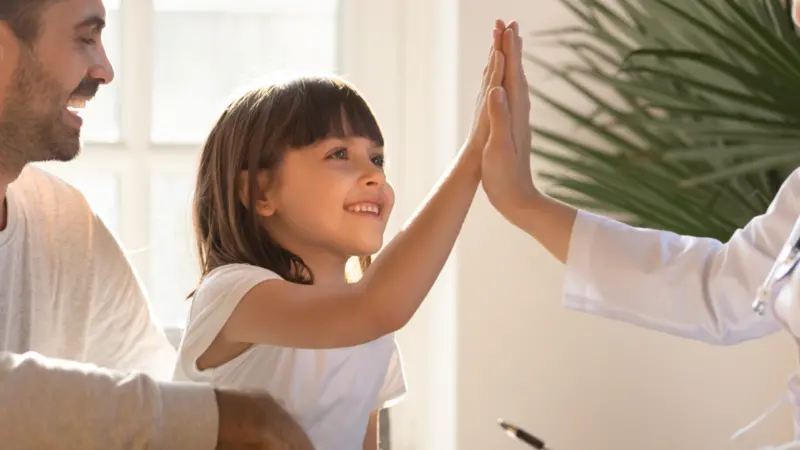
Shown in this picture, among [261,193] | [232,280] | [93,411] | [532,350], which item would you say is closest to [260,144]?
[261,193]

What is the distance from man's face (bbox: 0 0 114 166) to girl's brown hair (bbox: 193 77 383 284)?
0.18 meters

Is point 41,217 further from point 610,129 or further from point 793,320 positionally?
point 793,320

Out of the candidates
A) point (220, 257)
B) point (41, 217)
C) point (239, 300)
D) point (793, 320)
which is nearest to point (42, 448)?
point (239, 300)

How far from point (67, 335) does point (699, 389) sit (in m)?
1.01

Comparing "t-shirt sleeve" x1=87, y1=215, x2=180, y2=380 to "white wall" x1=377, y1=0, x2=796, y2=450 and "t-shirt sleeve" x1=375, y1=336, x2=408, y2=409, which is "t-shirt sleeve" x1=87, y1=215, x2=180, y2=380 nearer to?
"t-shirt sleeve" x1=375, y1=336, x2=408, y2=409

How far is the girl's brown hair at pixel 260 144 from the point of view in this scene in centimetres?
128

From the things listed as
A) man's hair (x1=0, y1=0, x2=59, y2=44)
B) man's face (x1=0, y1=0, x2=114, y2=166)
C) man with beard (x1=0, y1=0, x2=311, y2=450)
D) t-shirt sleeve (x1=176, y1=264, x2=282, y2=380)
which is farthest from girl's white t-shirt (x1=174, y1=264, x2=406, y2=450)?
man's hair (x1=0, y1=0, x2=59, y2=44)

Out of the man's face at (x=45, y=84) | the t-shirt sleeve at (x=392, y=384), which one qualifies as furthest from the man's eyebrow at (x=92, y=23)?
the t-shirt sleeve at (x=392, y=384)

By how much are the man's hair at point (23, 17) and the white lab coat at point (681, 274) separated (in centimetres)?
70

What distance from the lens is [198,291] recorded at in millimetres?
1233

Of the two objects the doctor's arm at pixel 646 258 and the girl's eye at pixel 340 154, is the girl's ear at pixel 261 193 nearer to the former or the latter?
the girl's eye at pixel 340 154

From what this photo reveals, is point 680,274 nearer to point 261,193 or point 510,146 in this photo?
point 510,146

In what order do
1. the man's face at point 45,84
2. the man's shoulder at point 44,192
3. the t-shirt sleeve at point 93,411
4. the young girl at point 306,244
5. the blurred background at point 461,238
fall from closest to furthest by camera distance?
the t-shirt sleeve at point 93,411 < the young girl at point 306,244 < the man's face at point 45,84 < the man's shoulder at point 44,192 < the blurred background at point 461,238

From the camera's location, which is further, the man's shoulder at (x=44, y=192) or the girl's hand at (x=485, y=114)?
the man's shoulder at (x=44, y=192)
